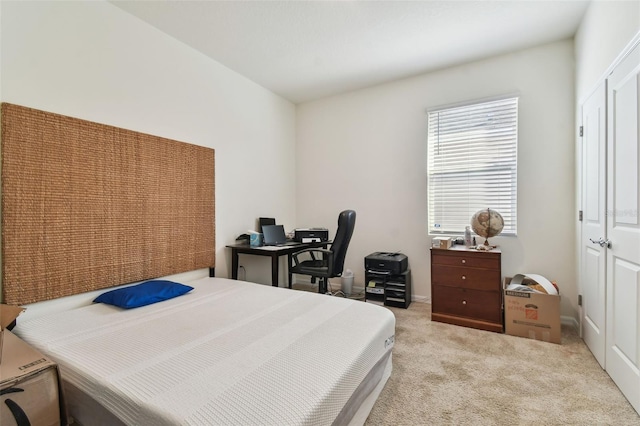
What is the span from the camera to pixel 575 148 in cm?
262

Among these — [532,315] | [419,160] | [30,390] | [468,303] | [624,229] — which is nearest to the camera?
[30,390]

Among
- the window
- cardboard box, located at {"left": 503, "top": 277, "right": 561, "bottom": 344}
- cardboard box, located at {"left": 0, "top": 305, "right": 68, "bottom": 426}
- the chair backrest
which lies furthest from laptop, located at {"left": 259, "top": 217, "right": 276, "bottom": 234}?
cardboard box, located at {"left": 503, "top": 277, "right": 561, "bottom": 344}

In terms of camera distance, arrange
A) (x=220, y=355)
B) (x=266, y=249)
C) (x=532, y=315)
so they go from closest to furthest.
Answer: (x=220, y=355)
(x=532, y=315)
(x=266, y=249)

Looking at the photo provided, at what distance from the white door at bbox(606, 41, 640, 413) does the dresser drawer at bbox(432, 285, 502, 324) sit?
764mm

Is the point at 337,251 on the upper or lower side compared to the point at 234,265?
upper

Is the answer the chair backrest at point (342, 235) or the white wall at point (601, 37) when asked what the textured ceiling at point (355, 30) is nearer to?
the white wall at point (601, 37)

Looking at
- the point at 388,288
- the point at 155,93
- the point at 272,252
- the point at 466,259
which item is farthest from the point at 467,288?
the point at 155,93

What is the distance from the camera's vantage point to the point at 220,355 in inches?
49.4

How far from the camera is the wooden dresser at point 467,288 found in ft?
8.29

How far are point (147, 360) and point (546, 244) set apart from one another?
3.43 metres

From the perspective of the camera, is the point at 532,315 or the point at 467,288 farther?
the point at 467,288

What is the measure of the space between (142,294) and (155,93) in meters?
1.70

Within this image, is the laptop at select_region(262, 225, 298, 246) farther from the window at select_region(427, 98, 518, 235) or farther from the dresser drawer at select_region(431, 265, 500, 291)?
the window at select_region(427, 98, 518, 235)

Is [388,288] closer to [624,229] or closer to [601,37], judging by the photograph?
[624,229]
